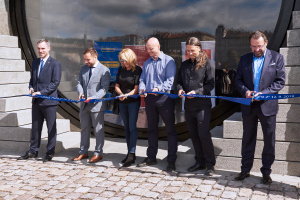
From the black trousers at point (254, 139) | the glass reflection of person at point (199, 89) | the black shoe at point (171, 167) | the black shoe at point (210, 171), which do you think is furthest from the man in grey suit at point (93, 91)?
the black trousers at point (254, 139)

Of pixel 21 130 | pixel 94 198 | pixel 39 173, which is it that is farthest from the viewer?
pixel 21 130

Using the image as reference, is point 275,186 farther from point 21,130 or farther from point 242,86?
point 21,130

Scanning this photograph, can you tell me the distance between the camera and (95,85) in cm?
532

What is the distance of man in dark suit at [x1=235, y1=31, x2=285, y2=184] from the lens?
4102 millimetres

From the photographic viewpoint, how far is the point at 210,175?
15.1 ft

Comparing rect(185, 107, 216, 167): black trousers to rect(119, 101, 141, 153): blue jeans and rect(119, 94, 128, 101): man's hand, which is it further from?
rect(119, 94, 128, 101): man's hand

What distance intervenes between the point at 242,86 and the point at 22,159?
3510mm

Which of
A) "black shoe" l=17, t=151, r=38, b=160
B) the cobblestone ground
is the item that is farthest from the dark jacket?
"black shoe" l=17, t=151, r=38, b=160

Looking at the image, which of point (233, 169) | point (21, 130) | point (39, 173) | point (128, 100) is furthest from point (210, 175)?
point (21, 130)

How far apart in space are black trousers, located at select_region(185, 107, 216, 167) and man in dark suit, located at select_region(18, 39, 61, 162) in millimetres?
2109

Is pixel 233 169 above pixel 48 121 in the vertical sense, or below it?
below

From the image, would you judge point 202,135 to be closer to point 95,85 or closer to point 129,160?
point 129,160

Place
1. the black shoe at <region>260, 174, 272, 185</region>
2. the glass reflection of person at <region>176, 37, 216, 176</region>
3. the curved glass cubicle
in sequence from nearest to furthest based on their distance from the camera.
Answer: the black shoe at <region>260, 174, 272, 185</region> < the glass reflection of person at <region>176, 37, 216, 176</region> < the curved glass cubicle

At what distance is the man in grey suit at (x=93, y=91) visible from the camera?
5285 mm
